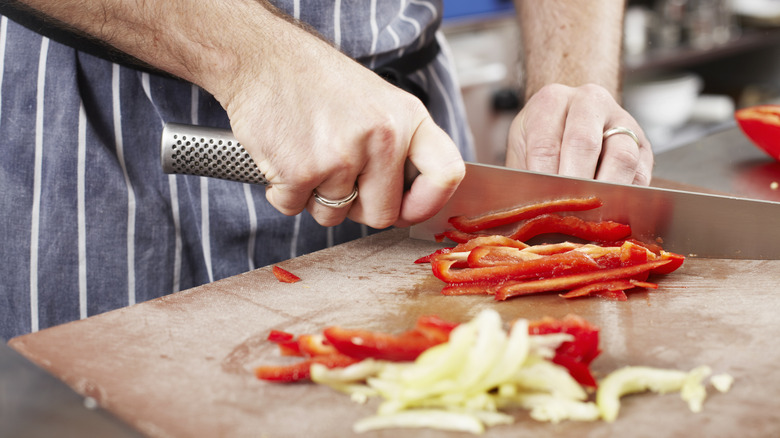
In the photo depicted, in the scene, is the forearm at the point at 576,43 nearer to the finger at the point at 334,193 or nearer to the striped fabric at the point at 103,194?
the striped fabric at the point at 103,194

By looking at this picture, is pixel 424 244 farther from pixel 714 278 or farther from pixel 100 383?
pixel 100 383

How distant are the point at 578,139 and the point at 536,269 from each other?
42 cm

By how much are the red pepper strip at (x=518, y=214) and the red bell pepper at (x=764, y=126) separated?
970mm

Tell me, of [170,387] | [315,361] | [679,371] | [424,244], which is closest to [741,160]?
[424,244]

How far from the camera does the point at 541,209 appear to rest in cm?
158

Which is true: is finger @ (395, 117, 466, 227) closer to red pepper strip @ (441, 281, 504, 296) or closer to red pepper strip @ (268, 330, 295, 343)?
red pepper strip @ (441, 281, 504, 296)

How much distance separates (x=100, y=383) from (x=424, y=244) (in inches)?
33.1

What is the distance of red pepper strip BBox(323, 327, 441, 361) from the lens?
103cm

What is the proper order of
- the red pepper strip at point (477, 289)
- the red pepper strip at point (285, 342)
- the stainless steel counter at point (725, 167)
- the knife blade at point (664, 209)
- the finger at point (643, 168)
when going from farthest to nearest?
the stainless steel counter at point (725, 167), the finger at point (643, 168), the knife blade at point (664, 209), the red pepper strip at point (477, 289), the red pepper strip at point (285, 342)

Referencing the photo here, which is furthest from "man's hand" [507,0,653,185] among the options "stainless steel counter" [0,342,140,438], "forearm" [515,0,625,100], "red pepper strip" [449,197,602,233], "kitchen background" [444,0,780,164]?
"kitchen background" [444,0,780,164]

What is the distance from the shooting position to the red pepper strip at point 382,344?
3.39ft

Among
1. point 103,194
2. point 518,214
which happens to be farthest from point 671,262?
point 103,194

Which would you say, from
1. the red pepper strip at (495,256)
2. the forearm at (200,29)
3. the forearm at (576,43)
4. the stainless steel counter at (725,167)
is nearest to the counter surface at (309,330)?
the red pepper strip at (495,256)

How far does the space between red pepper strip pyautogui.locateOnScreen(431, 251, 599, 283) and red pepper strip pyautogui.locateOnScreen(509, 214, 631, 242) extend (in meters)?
0.18
